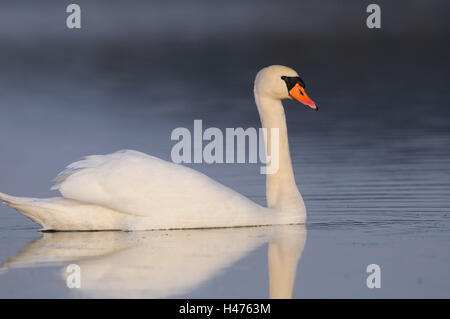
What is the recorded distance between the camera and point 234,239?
949 centimetres

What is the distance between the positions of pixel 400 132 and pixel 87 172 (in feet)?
27.0

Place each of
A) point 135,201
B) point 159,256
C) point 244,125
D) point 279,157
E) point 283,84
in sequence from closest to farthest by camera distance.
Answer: point 159,256, point 135,201, point 283,84, point 279,157, point 244,125

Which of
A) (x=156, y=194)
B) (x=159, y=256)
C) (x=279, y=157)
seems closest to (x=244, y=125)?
(x=279, y=157)

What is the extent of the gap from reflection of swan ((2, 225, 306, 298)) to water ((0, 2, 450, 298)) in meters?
0.02

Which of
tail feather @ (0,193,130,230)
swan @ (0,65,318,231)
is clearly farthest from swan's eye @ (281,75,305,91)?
tail feather @ (0,193,130,230)

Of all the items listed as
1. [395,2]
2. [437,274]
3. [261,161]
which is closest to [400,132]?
[261,161]

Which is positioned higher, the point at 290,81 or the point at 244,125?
the point at 244,125

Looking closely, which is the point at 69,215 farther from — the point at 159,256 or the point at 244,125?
the point at 244,125

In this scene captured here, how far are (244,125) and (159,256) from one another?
1036 centimetres

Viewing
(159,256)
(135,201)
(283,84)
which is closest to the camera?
(159,256)

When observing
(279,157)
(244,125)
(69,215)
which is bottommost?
(69,215)

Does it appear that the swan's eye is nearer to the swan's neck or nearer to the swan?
the swan's neck

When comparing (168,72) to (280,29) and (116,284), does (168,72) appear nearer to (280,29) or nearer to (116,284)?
(280,29)

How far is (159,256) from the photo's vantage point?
28.7ft
